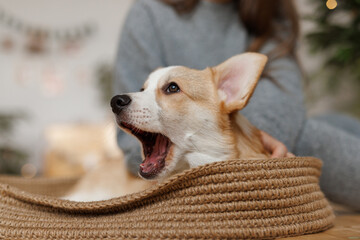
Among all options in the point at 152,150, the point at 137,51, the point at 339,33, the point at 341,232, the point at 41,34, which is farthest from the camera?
the point at 41,34

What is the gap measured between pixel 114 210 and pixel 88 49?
12.9 ft

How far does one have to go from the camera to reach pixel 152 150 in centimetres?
95

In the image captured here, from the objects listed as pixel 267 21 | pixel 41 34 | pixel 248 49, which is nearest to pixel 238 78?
pixel 248 49

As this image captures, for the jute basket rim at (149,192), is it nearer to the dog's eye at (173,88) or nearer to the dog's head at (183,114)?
the dog's head at (183,114)

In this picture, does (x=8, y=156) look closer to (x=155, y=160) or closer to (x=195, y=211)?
(x=155, y=160)

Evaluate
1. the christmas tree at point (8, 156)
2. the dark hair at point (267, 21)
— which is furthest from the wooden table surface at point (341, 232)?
the christmas tree at point (8, 156)

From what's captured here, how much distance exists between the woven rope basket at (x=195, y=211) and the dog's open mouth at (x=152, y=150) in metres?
0.13

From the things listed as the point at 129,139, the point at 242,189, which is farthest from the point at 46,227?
the point at 129,139

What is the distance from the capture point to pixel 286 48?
1492 mm

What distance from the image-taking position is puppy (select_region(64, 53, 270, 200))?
0.88 meters

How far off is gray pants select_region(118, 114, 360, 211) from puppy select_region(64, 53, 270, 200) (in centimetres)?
33

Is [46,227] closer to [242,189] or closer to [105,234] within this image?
[105,234]

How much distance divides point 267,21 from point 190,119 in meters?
0.81

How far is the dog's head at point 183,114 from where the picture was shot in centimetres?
87
